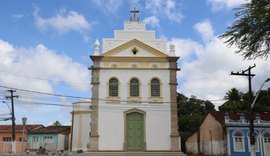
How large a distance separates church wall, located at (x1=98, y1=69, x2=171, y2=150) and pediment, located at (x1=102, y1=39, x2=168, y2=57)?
138 centimetres

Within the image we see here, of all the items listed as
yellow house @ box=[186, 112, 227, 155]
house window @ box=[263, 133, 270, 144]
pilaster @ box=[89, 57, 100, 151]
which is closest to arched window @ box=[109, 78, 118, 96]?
pilaster @ box=[89, 57, 100, 151]

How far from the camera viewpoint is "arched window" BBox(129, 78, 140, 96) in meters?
29.6

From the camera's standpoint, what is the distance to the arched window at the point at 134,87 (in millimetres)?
29562

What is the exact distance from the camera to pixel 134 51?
30.4 metres

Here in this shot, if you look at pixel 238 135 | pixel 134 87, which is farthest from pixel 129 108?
pixel 238 135

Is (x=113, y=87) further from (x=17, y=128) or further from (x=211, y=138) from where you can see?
(x=17, y=128)

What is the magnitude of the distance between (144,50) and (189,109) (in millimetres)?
30740

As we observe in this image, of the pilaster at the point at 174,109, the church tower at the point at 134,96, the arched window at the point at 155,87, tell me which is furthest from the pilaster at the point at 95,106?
the pilaster at the point at 174,109

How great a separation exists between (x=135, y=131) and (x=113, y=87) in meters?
4.01

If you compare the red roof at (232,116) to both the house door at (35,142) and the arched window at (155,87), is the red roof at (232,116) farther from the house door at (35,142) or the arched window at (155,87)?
the house door at (35,142)

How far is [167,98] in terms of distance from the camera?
29469mm

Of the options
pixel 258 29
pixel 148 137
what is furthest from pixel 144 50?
pixel 258 29

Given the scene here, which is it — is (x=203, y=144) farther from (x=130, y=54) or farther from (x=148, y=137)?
(x=130, y=54)

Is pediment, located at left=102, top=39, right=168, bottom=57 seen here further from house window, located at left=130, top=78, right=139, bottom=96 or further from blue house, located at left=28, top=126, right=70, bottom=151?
blue house, located at left=28, top=126, right=70, bottom=151
